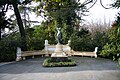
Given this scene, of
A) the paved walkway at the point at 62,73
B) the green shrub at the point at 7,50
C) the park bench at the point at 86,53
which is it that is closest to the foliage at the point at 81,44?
the park bench at the point at 86,53

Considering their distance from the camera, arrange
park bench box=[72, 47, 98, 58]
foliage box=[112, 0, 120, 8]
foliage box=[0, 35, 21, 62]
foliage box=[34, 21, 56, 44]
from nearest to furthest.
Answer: foliage box=[112, 0, 120, 8]
foliage box=[0, 35, 21, 62]
park bench box=[72, 47, 98, 58]
foliage box=[34, 21, 56, 44]

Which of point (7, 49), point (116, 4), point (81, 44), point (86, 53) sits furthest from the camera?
point (81, 44)

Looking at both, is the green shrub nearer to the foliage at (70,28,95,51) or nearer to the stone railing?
the stone railing

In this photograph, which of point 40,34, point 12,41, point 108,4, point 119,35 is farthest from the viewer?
point 40,34

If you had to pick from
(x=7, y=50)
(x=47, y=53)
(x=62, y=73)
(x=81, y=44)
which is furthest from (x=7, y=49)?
(x=62, y=73)

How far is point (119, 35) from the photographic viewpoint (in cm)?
880

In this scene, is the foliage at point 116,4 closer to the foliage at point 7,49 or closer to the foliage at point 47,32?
the foliage at point 7,49

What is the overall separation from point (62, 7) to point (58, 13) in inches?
14.5

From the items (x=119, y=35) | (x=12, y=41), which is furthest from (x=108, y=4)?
(x=12, y=41)

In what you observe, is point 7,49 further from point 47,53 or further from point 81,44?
point 81,44

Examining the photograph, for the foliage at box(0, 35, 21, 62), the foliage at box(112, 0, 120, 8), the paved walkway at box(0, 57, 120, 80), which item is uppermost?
the foliage at box(112, 0, 120, 8)

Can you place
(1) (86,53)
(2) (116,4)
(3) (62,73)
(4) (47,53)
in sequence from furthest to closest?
1. (4) (47,53)
2. (1) (86,53)
3. (3) (62,73)
4. (2) (116,4)

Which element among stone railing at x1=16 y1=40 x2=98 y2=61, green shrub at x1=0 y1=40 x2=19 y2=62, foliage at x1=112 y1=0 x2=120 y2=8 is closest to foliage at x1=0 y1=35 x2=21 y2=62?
green shrub at x1=0 y1=40 x2=19 y2=62

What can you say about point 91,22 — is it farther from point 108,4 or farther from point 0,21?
point 108,4
